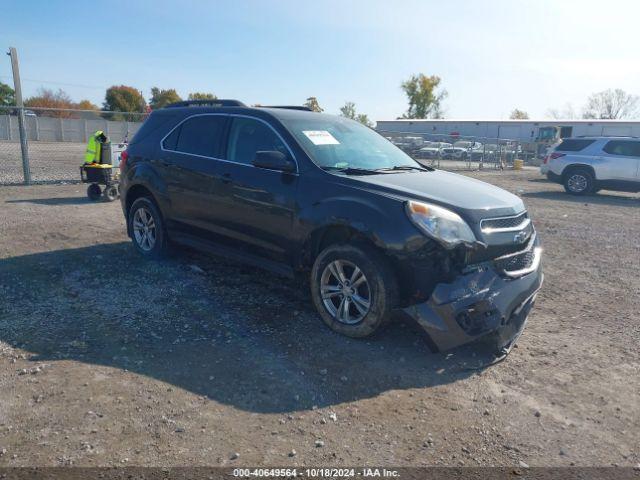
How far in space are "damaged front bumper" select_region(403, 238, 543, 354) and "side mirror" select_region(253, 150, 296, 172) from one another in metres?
1.64

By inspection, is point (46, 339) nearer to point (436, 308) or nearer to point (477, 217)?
point (436, 308)

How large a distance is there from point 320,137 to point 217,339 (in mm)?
2117

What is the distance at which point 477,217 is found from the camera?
391cm

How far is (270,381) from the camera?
351 cm

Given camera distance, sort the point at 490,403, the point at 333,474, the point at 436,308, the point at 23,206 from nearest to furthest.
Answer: the point at 333,474 < the point at 490,403 < the point at 436,308 < the point at 23,206

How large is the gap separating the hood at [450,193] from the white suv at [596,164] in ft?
40.1

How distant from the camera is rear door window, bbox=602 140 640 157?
14.6 metres

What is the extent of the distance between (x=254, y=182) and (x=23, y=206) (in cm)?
695

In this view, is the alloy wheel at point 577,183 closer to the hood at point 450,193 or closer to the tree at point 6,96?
the hood at point 450,193

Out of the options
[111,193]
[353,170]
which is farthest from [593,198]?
[111,193]

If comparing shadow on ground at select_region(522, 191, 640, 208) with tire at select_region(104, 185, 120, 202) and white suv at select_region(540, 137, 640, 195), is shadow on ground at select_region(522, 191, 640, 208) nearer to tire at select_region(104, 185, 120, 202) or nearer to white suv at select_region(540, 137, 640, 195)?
white suv at select_region(540, 137, 640, 195)

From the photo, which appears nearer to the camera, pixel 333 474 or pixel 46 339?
pixel 333 474

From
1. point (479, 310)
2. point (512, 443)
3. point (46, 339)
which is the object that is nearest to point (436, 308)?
point (479, 310)

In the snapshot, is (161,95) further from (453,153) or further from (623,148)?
(623,148)
